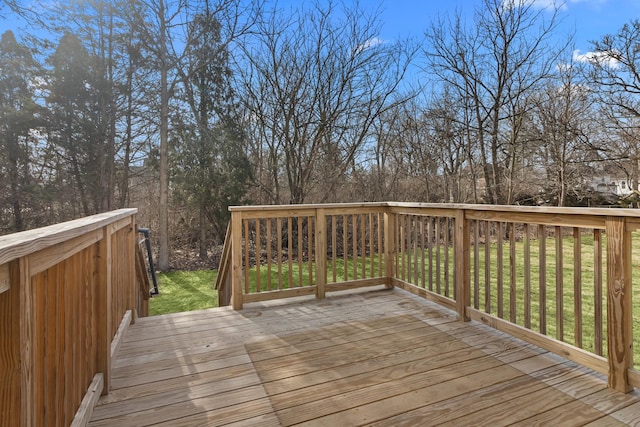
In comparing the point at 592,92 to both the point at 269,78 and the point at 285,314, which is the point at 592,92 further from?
the point at 285,314

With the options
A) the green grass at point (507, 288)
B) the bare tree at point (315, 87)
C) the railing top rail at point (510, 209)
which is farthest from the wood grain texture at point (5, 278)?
the bare tree at point (315, 87)

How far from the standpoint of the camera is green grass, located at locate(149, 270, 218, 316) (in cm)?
538

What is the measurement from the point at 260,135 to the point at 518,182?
7.19 metres

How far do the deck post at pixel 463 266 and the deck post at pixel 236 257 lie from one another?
1.94m

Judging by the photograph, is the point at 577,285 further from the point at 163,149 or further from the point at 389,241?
the point at 163,149

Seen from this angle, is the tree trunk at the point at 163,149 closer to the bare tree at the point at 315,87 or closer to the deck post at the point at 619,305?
the bare tree at the point at 315,87

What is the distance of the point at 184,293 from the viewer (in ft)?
20.7

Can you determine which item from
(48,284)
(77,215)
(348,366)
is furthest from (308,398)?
(77,215)

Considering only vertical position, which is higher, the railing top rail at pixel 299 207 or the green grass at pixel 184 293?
the railing top rail at pixel 299 207

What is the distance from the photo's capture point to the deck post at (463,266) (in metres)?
2.91

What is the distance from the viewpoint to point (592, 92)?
8.06m

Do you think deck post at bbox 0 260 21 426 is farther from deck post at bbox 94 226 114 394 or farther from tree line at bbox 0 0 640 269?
tree line at bbox 0 0 640 269

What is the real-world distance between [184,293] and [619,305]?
6.12 m

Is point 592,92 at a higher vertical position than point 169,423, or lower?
higher
